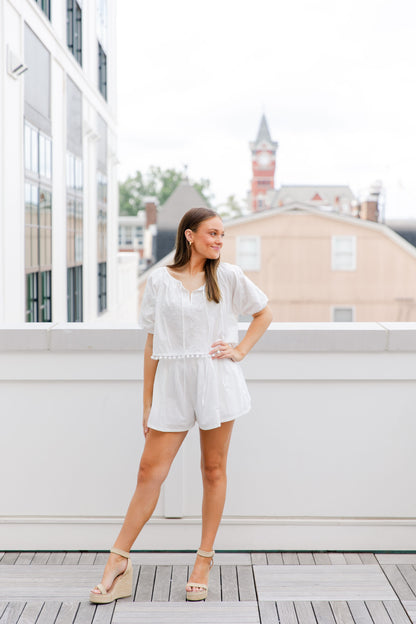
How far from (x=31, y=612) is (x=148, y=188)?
6439 cm

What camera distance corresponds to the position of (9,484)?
2588mm

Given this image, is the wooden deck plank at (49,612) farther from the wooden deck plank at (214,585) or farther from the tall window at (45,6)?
the tall window at (45,6)

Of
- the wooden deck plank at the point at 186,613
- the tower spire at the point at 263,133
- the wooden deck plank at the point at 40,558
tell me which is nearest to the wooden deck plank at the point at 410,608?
the wooden deck plank at the point at 186,613

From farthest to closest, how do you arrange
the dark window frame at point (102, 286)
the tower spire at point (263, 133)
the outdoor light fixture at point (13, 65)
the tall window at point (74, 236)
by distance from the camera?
the tower spire at point (263, 133) → the dark window frame at point (102, 286) → the tall window at point (74, 236) → the outdoor light fixture at point (13, 65)

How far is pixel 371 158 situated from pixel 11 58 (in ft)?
266

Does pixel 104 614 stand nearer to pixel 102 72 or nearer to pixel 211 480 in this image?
pixel 211 480

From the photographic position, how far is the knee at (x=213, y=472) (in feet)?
7.22

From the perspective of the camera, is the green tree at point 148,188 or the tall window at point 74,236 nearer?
the tall window at point 74,236

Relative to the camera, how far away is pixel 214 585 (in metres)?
2.33

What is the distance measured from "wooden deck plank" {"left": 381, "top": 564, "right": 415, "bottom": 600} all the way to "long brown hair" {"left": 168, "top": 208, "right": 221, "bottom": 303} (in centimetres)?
113

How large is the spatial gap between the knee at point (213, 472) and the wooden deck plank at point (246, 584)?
1.26ft

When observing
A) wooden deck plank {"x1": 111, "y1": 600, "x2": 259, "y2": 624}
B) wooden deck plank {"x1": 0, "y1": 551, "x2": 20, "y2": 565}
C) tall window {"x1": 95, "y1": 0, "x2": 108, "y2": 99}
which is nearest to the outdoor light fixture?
wooden deck plank {"x1": 0, "y1": 551, "x2": 20, "y2": 565}

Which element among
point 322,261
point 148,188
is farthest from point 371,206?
point 148,188

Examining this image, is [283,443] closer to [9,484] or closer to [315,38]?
[9,484]
